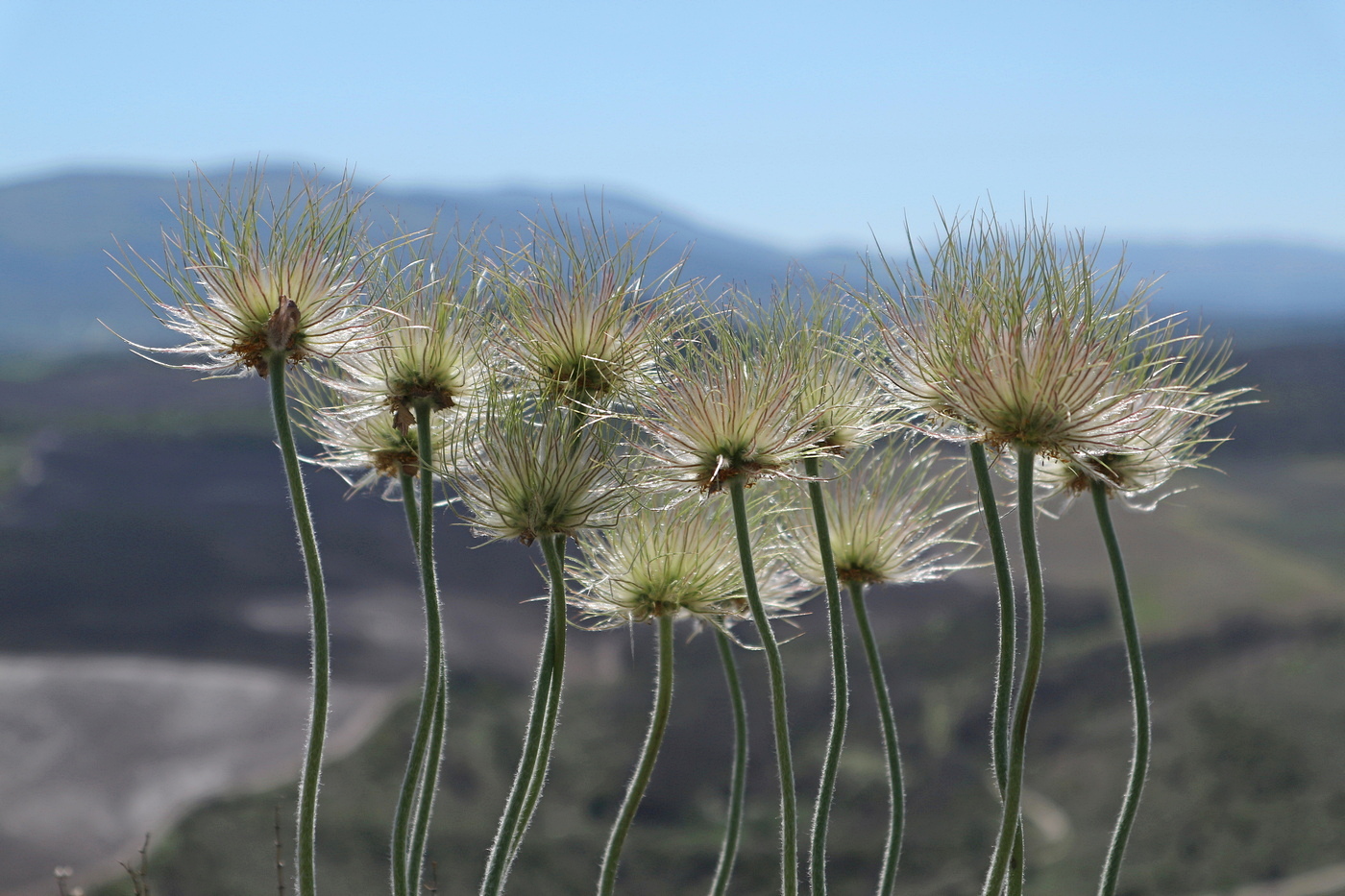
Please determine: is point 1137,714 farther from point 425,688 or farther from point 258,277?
point 258,277

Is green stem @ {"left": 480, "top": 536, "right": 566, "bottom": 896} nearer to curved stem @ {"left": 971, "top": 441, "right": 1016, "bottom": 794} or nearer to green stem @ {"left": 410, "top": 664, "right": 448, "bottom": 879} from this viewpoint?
green stem @ {"left": 410, "top": 664, "right": 448, "bottom": 879}

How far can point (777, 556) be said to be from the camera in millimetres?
2033

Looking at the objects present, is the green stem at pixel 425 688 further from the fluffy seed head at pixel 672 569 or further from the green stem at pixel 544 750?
the fluffy seed head at pixel 672 569

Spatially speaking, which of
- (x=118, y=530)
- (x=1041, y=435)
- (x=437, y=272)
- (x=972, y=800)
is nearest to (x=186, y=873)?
(x=972, y=800)

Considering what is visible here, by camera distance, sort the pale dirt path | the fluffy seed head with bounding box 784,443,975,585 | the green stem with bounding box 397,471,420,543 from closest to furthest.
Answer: the green stem with bounding box 397,471,420,543 → the fluffy seed head with bounding box 784,443,975,585 → the pale dirt path

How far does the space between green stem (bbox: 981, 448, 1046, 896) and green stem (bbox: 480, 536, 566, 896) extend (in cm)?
71

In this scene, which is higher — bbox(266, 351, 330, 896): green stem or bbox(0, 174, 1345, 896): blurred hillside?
bbox(266, 351, 330, 896): green stem

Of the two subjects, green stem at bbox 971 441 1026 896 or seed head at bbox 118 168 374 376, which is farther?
seed head at bbox 118 168 374 376

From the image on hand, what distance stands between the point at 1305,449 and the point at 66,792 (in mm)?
31336

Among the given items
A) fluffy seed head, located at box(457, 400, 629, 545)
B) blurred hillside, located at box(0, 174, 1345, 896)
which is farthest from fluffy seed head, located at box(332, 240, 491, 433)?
blurred hillside, located at box(0, 174, 1345, 896)

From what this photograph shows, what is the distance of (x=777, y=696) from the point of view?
1.63 metres

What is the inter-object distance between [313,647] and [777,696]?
728 millimetres

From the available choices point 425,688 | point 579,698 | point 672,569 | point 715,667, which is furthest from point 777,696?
point 715,667

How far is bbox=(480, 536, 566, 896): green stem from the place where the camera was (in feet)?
5.44
